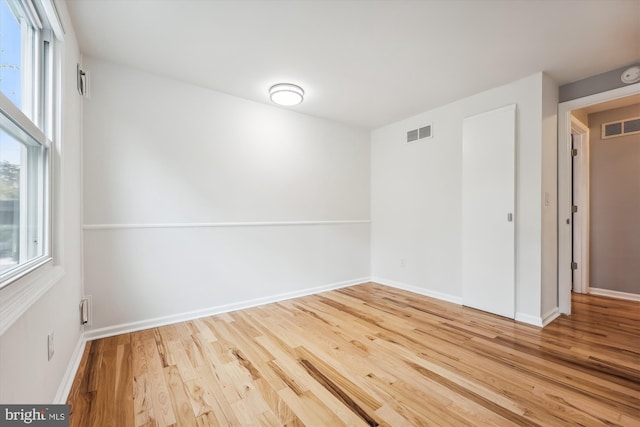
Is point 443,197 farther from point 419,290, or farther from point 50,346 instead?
point 50,346

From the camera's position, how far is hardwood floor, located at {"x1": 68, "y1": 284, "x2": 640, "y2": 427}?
147 cm

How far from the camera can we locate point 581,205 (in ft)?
12.3

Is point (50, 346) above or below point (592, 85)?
below

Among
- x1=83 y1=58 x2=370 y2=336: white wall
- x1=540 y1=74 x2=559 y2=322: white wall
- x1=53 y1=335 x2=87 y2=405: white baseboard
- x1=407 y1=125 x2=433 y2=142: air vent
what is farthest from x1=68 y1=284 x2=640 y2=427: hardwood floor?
x1=407 y1=125 x2=433 y2=142: air vent

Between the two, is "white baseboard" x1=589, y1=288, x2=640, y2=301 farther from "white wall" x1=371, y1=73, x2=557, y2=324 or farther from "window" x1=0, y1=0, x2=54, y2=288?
"window" x1=0, y1=0, x2=54, y2=288

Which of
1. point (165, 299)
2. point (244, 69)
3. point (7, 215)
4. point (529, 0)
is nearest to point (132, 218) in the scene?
point (165, 299)

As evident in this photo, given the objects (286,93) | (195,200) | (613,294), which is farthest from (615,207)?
(195,200)

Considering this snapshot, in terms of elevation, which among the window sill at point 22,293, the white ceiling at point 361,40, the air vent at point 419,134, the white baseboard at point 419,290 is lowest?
the white baseboard at point 419,290

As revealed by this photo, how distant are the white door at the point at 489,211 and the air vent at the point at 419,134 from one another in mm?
497

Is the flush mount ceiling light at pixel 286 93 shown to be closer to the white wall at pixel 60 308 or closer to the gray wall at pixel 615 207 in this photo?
the white wall at pixel 60 308

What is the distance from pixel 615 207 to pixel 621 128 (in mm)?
1014

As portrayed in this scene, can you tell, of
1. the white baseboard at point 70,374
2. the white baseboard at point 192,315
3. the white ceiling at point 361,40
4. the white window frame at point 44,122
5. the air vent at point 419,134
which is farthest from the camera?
the air vent at point 419,134

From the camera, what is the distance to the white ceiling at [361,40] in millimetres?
1852

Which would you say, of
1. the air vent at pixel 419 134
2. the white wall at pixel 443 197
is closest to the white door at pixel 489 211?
the white wall at pixel 443 197
